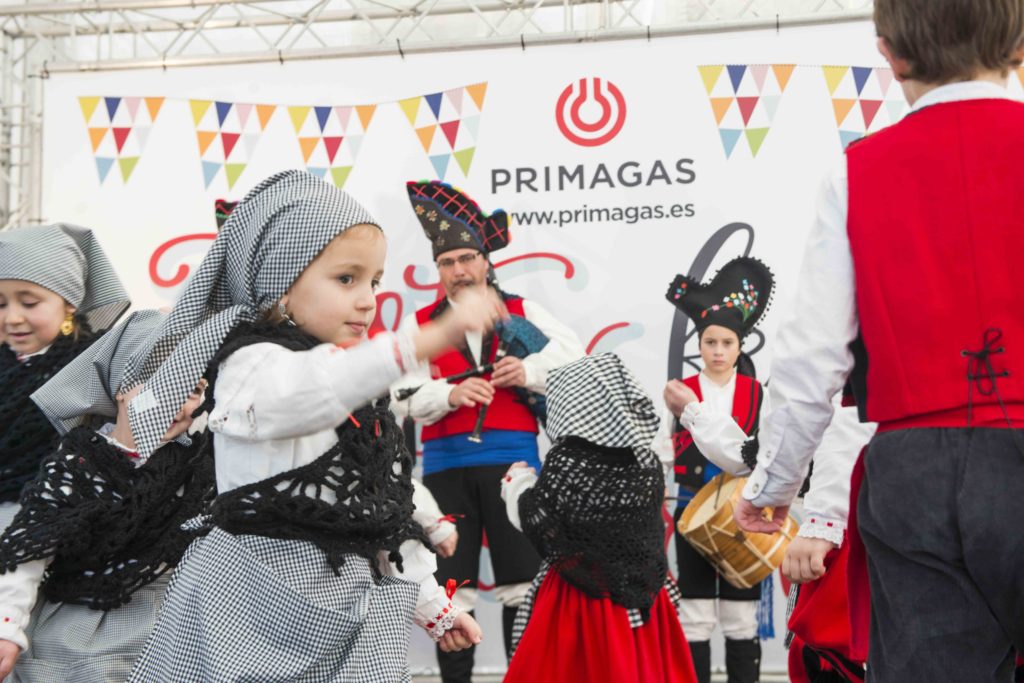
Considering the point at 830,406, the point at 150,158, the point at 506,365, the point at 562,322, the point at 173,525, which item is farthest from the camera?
the point at 150,158

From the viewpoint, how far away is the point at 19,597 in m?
2.36

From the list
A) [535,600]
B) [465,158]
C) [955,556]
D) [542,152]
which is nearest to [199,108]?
[465,158]

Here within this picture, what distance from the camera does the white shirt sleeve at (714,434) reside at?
3.62 m

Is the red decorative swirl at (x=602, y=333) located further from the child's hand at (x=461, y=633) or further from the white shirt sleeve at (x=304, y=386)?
the white shirt sleeve at (x=304, y=386)

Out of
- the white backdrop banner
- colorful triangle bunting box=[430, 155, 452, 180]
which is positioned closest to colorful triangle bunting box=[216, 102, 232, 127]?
the white backdrop banner

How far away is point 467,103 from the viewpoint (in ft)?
17.7

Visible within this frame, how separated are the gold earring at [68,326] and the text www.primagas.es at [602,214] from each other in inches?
99.9

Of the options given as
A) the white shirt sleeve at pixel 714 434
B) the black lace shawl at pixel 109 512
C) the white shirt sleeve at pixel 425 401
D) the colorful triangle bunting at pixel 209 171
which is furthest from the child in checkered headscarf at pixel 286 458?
the colorful triangle bunting at pixel 209 171

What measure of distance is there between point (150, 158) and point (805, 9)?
334cm

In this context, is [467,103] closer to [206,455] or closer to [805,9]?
[805,9]

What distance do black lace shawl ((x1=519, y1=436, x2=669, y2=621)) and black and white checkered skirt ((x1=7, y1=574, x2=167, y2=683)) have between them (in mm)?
1123

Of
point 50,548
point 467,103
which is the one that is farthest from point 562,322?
point 50,548

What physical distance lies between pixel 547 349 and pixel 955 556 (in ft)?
10.3

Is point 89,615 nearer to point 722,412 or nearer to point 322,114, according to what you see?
point 722,412
